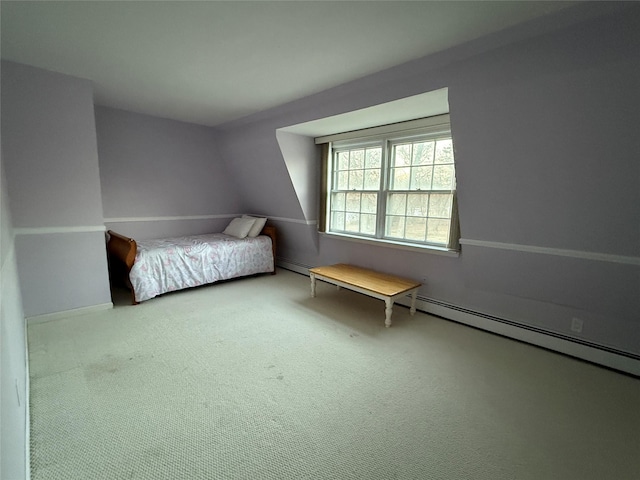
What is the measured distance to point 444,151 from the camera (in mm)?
2924

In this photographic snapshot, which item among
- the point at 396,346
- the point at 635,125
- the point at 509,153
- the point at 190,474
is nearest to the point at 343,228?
the point at 396,346

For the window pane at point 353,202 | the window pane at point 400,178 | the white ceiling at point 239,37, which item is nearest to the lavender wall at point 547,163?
the white ceiling at point 239,37

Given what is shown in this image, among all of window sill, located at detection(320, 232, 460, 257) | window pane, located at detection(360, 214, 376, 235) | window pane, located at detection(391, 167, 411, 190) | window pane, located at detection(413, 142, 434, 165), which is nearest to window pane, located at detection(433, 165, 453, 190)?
window pane, located at detection(413, 142, 434, 165)

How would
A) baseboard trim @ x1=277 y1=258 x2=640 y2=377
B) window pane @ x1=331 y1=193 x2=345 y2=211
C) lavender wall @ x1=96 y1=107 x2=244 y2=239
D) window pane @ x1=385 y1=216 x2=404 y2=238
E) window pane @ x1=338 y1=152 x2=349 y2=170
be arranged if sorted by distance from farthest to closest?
window pane @ x1=331 y1=193 x2=345 y2=211 < window pane @ x1=338 y1=152 x2=349 y2=170 < lavender wall @ x1=96 y1=107 x2=244 y2=239 < window pane @ x1=385 y1=216 x2=404 y2=238 < baseboard trim @ x1=277 y1=258 x2=640 y2=377

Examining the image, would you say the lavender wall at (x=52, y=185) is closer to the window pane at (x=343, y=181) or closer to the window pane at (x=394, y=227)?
the window pane at (x=343, y=181)

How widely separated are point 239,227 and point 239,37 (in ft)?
9.70

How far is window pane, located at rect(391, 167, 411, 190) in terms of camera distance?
327 cm

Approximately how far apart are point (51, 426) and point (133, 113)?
3.68m

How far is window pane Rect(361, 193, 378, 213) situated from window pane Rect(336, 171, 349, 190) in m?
0.34

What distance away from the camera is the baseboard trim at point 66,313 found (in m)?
2.68

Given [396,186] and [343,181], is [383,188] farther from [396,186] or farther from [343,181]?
[343,181]

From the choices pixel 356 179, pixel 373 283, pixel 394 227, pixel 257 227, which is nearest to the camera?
pixel 373 283

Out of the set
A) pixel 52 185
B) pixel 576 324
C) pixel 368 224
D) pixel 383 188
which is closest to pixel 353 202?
pixel 368 224

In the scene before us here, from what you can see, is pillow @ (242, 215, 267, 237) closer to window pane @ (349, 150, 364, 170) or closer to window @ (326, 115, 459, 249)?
window @ (326, 115, 459, 249)
